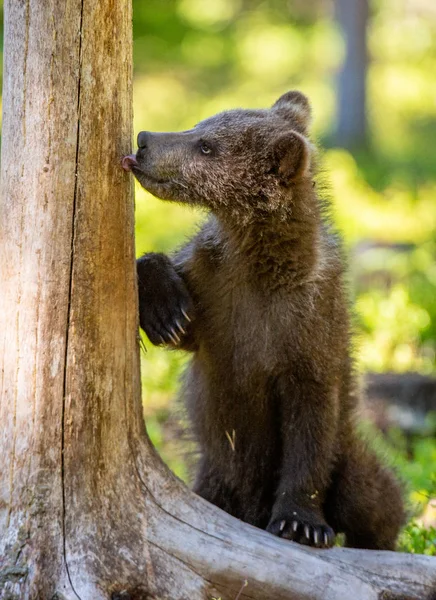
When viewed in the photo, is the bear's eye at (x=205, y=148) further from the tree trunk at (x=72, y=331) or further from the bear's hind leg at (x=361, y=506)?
the bear's hind leg at (x=361, y=506)

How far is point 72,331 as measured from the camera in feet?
12.9

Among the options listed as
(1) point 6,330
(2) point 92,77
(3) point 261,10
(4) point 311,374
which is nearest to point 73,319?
(1) point 6,330

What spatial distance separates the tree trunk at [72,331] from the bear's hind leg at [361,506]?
106 cm

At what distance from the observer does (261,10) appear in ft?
82.0

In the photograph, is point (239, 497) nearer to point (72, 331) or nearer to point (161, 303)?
point (161, 303)

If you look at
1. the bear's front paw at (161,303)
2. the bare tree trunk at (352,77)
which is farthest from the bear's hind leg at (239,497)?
the bare tree trunk at (352,77)

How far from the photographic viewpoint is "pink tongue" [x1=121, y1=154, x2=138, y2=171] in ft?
13.4

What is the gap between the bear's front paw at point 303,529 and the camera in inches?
179

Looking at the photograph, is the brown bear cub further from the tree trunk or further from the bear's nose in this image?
the tree trunk

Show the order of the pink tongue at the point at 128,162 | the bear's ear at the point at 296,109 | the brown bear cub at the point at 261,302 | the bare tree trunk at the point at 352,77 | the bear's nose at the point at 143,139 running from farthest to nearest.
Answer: the bare tree trunk at the point at 352,77
the bear's ear at the point at 296,109
the brown bear cub at the point at 261,302
the bear's nose at the point at 143,139
the pink tongue at the point at 128,162

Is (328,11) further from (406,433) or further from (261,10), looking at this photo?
(406,433)

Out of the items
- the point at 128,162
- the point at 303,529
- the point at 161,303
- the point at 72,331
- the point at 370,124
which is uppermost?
the point at 370,124

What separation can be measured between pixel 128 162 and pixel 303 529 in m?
1.82

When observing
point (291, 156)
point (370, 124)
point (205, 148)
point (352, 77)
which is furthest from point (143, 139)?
point (370, 124)
